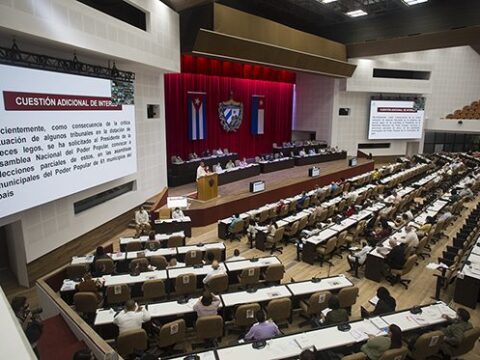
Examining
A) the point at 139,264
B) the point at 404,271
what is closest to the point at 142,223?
the point at 139,264

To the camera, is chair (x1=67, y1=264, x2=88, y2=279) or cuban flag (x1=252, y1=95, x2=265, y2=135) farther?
cuban flag (x1=252, y1=95, x2=265, y2=135)

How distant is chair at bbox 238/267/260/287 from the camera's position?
21.7 feet

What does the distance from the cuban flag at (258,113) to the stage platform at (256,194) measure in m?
3.15

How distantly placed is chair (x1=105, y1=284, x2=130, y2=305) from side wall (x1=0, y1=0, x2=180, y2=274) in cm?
251

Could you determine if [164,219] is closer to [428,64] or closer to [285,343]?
[285,343]

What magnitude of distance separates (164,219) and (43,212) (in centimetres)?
328

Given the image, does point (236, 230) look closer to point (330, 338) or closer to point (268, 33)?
point (330, 338)

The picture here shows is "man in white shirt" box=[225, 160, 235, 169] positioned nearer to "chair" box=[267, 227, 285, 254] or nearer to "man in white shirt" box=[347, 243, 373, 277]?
"chair" box=[267, 227, 285, 254]

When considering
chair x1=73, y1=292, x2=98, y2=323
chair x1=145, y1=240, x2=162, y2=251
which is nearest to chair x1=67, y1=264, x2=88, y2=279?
chair x1=73, y1=292, x2=98, y2=323

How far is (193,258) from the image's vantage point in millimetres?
7320

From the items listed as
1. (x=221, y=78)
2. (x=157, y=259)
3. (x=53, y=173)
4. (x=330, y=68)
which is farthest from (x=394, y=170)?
(x=53, y=173)

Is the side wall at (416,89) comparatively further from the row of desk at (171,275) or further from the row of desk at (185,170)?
the row of desk at (171,275)

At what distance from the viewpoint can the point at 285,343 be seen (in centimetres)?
445

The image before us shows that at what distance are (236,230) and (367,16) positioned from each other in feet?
43.9
